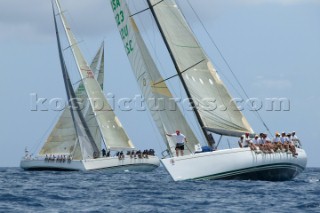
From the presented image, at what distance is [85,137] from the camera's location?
166ft

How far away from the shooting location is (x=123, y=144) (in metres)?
54.2

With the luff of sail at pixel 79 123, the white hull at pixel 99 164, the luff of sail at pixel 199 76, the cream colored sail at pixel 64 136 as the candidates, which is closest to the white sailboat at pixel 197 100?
the luff of sail at pixel 199 76

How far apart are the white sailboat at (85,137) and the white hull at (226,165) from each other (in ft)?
70.3

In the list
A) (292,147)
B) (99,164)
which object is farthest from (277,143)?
(99,164)

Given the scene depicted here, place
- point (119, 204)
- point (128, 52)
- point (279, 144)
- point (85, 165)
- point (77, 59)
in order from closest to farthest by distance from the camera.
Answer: point (119, 204) < point (279, 144) < point (128, 52) < point (85, 165) < point (77, 59)

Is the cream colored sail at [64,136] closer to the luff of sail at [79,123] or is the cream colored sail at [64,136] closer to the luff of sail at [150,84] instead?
the luff of sail at [79,123]

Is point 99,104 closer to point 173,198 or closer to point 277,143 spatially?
point 277,143

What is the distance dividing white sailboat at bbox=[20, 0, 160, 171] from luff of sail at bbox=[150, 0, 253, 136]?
2015 cm

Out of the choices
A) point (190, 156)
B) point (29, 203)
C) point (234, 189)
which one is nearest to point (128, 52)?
point (190, 156)

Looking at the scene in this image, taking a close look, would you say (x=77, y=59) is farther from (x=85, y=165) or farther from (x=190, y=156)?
(x=190, y=156)

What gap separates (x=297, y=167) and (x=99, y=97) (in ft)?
78.8

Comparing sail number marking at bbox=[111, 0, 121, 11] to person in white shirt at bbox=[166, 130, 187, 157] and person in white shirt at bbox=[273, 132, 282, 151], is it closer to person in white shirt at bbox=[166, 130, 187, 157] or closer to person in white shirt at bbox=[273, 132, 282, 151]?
Answer: person in white shirt at bbox=[166, 130, 187, 157]

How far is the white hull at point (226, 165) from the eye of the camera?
91.1ft

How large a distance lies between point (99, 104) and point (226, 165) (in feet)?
84.8
